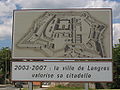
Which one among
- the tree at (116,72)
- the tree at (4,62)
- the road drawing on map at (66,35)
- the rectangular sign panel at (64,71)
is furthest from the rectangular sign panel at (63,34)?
the tree at (4,62)

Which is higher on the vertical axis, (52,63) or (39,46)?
(39,46)

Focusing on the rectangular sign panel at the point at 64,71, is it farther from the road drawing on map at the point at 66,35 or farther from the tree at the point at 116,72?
the tree at the point at 116,72

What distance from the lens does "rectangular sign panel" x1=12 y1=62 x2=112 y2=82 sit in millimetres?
8516

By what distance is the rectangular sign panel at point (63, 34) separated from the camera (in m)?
8.66

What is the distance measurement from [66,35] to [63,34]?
0.13 metres

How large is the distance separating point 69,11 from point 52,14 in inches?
28.3

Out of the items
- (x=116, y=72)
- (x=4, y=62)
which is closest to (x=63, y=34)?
(x=116, y=72)

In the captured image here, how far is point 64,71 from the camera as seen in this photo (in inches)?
339

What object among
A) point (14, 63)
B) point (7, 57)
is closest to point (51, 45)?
point (14, 63)

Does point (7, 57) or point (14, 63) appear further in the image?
point (7, 57)

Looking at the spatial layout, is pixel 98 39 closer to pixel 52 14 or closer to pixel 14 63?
pixel 52 14

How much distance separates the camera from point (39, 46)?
8852mm

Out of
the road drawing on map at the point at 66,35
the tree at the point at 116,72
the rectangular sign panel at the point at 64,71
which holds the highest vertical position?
the road drawing on map at the point at 66,35

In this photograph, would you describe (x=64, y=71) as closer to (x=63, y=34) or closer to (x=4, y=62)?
(x=63, y=34)
